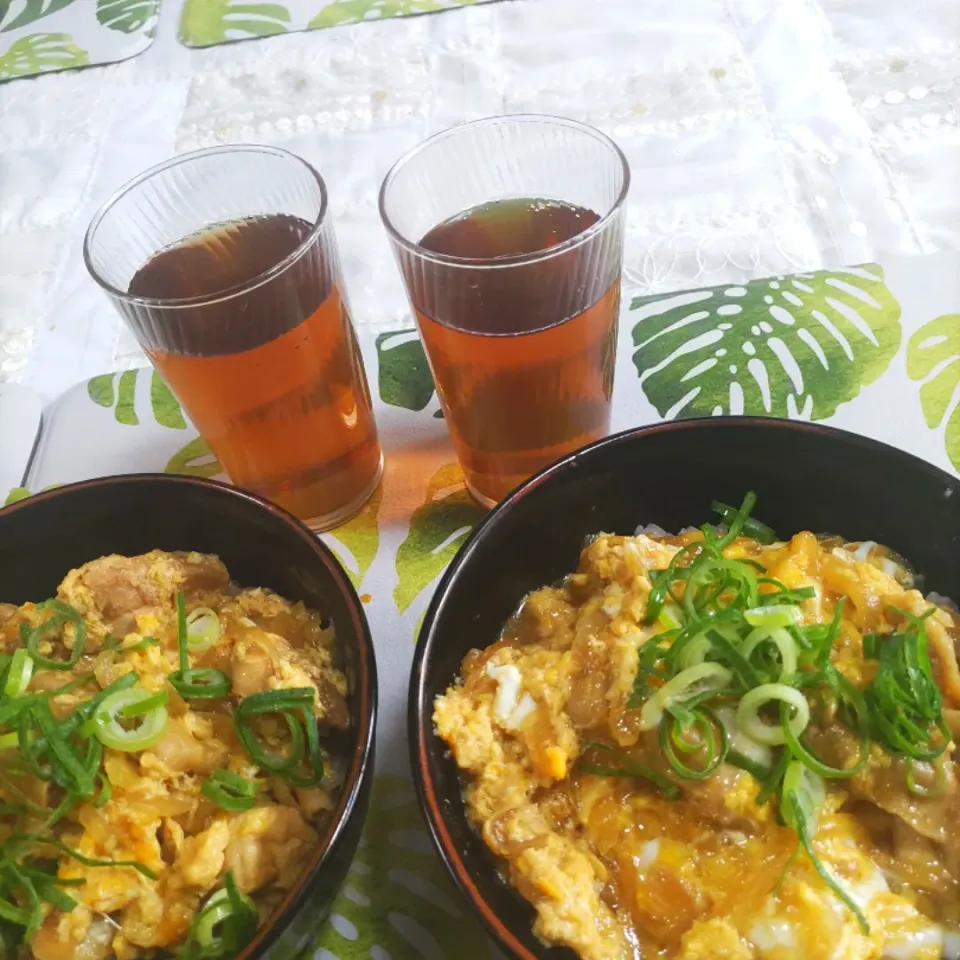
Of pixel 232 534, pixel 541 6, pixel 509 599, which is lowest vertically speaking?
pixel 509 599

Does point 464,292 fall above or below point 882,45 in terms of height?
above

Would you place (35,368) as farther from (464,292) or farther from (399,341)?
(464,292)

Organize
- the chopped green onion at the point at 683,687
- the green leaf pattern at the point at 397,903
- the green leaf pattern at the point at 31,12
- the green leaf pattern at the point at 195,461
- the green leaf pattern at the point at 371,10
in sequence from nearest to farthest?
the chopped green onion at the point at 683,687, the green leaf pattern at the point at 397,903, the green leaf pattern at the point at 195,461, the green leaf pattern at the point at 371,10, the green leaf pattern at the point at 31,12

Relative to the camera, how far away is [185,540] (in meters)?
1.39

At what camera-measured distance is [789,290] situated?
1738mm

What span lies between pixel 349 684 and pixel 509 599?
0.26m

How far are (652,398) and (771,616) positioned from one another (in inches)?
26.7

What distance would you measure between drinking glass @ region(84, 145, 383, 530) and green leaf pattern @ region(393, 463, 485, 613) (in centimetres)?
12

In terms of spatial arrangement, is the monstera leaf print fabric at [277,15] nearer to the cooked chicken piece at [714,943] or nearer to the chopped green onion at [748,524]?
the chopped green onion at [748,524]

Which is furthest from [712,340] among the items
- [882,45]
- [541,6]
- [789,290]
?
[541,6]

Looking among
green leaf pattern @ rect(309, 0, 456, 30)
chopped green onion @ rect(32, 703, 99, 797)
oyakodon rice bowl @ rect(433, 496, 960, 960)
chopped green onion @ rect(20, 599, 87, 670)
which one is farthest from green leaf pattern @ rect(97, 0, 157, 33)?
oyakodon rice bowl @ rect(433, 496, 960, 960)

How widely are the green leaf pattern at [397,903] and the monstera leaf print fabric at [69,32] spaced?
7.73 feet

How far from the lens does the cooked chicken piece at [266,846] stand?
1021 millimetres

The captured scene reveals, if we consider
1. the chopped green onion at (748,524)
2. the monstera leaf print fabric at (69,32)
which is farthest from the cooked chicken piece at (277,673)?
the monstera leaf print fabric at (69,32)
